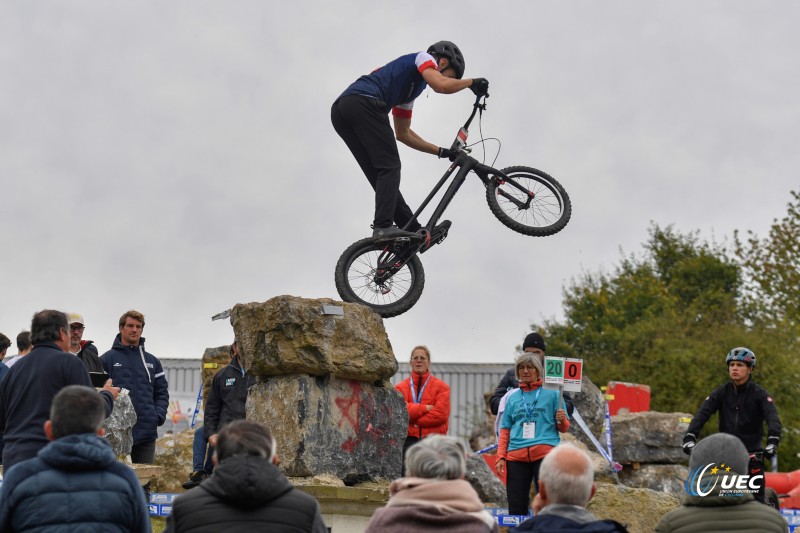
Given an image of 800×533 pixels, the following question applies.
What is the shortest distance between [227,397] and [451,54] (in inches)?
126

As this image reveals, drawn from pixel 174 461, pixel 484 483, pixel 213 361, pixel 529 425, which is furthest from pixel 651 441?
pixel 529 425

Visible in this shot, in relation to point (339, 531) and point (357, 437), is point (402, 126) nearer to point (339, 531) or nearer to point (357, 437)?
point (357, 437)

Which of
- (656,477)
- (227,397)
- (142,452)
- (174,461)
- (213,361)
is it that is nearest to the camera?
(227,397)

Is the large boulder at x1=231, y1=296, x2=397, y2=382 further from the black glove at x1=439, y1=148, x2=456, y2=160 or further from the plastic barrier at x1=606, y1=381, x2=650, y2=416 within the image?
the plastic barrier at x1=606, y1=381, x2=650, y2=416

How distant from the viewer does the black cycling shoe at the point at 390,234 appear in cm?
948

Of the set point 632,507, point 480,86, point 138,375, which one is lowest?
point 632,507

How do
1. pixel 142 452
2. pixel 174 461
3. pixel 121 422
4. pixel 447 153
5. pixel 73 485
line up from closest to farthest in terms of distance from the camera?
pixel 73 485 → pixel 447 153 → pixel 121 422 → pixel 142 452 → pixel 174 461

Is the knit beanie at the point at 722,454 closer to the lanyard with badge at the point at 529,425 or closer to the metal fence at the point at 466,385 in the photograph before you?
the lanyard with badge at the point at 529,425

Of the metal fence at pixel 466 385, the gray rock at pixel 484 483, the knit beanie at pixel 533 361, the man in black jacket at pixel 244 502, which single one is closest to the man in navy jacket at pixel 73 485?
the man in black jacket at pixel 244 502

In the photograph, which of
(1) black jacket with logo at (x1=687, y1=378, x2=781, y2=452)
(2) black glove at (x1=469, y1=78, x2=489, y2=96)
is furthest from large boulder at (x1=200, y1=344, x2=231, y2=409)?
(1) black jacket with logo at (x1=687, y1=378, x2=781, y2=452)

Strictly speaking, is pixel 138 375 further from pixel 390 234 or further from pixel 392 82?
pixel 392 82

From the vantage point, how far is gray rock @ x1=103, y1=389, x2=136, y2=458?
10.1m

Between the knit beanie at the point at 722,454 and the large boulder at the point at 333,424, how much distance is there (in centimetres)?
459

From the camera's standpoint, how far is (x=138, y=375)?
1013 centimetres
